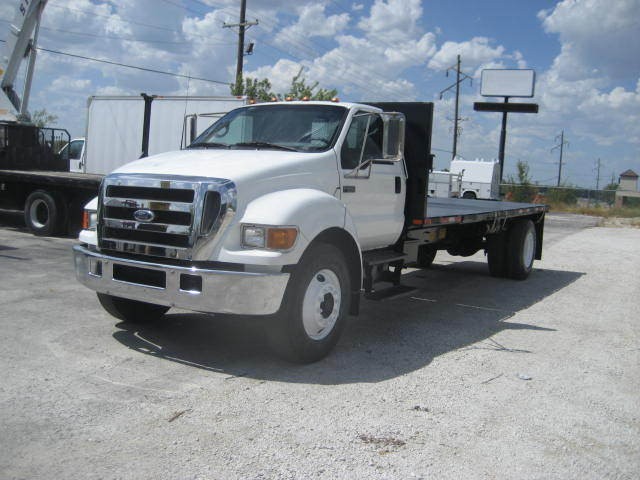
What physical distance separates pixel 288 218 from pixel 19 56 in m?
14.3

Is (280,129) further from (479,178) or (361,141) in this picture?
(479,178)

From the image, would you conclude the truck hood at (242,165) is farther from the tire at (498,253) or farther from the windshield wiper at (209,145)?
the tire at (498,253)

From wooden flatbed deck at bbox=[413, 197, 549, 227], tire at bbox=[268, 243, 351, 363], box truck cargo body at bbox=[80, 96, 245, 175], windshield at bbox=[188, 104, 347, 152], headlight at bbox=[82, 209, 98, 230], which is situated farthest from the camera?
box truck cargo body at bbox=[80, 96, 245, 175]

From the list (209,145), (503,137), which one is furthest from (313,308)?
(503,137)

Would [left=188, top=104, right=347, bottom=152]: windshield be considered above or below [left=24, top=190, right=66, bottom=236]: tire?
above

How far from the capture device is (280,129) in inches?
248

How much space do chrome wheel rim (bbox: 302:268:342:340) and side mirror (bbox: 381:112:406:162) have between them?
1.39 meters

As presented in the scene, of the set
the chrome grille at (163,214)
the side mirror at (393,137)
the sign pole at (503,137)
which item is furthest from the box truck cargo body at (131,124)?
the sign pole at (503,137)

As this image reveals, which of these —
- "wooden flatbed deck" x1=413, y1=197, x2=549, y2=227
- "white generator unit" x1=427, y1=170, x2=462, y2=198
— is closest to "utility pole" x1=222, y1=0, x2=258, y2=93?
"white generator unit" x1=427, y1=170, x2=462, y2=198

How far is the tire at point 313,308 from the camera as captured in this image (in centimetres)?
506

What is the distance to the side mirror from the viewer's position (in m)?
6.12

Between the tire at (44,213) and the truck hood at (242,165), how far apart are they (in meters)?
8.01

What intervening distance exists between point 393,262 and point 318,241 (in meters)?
1.83

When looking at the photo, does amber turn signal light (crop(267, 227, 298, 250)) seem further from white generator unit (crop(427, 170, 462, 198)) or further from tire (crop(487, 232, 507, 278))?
white generator unit (crop(427, 170, 462, 198))
